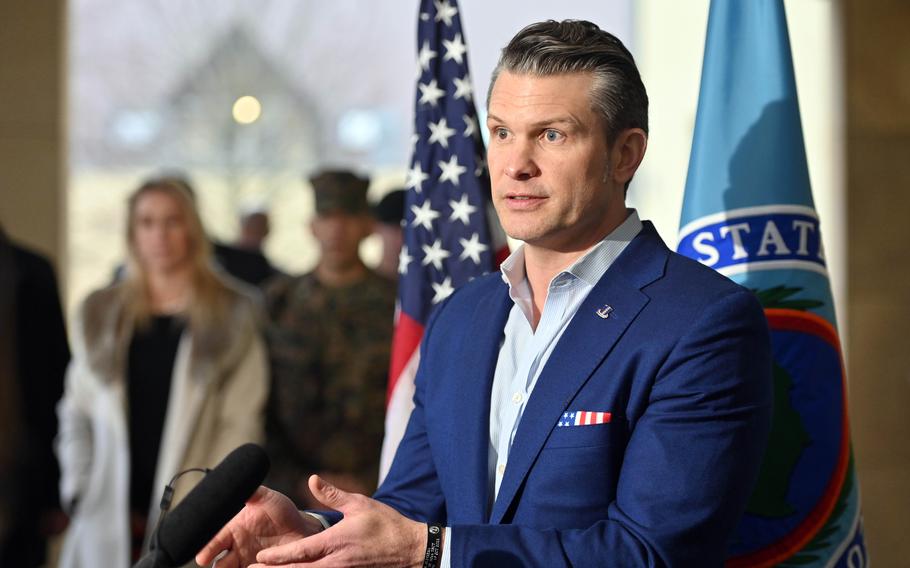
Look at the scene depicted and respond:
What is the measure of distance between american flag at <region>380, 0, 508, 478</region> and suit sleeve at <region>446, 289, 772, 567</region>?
1.31 metres

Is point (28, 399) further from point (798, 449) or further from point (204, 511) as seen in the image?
point (204, 511)

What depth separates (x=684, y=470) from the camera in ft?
5.56

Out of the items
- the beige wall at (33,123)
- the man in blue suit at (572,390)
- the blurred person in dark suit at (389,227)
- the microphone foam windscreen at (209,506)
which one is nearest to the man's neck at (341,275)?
the blurred person in dark suit at (389,227)

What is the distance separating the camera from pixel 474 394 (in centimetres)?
197

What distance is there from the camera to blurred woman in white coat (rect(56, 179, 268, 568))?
4594mm

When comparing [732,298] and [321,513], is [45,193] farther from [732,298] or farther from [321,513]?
[732,298]

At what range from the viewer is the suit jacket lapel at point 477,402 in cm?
191

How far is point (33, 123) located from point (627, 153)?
194 inches

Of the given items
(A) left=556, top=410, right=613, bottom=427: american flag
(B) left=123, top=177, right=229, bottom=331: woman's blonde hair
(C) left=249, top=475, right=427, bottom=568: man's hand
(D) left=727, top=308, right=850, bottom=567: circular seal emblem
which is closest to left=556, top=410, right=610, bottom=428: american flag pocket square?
(A) left=556, top=410, right=613, bottom=427: american flag

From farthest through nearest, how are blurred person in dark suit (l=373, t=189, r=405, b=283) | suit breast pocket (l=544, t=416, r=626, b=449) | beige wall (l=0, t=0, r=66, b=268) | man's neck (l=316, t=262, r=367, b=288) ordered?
beige wall (l=0, t=0, r=66, b=268)
blurred person in dark suit (l=373, t=189, r=405, b=283)
man's neck (l=316, t=262, r=367, b=288)
suit breast pocket (l=544, t=416, r=626, b=449)

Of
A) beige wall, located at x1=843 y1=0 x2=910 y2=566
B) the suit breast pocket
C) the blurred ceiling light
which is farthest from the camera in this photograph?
the blurred ceiling light

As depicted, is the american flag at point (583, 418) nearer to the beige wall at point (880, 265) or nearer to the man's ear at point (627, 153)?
the man's ear at point (627, 153)

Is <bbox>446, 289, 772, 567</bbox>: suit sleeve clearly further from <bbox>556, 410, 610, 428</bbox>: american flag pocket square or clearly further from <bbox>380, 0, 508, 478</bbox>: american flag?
<bbox>380, 0, 508, 478</bbox>: american flag

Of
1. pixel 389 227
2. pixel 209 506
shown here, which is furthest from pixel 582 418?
pixel 389 227
